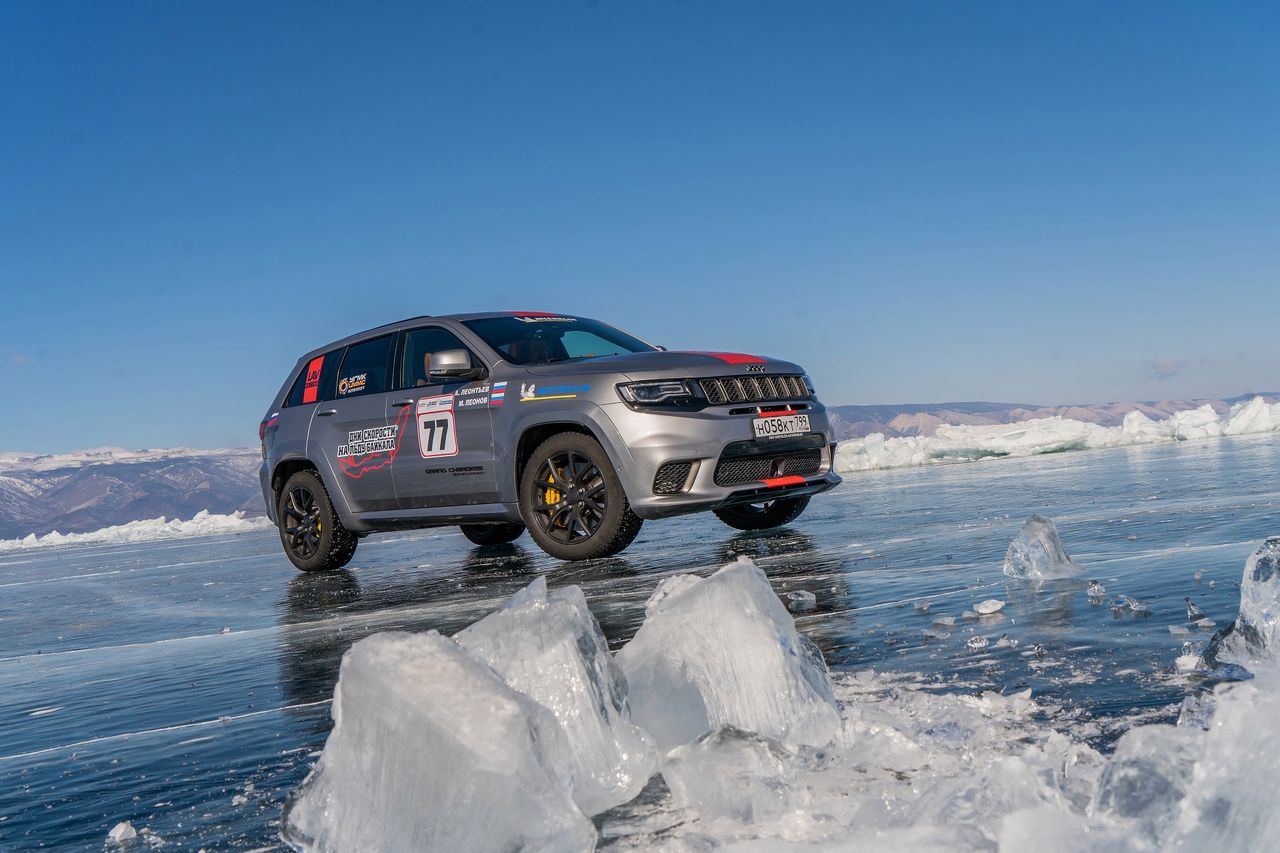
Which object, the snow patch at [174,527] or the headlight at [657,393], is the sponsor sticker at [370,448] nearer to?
the headlight at [657,393]

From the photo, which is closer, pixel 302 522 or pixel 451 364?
pixel 451 364

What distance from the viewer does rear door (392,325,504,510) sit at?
6.43 m

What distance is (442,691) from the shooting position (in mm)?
1488

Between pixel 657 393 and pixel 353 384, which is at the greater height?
pixel 353 384

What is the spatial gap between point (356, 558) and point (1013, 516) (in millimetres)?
5487

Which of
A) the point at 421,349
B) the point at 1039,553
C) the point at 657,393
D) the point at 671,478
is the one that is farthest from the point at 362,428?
the point at 1039,553

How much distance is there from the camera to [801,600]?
12.0 feet

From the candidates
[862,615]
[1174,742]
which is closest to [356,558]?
[862,615]

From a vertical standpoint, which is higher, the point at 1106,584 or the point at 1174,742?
the point at 1174,742

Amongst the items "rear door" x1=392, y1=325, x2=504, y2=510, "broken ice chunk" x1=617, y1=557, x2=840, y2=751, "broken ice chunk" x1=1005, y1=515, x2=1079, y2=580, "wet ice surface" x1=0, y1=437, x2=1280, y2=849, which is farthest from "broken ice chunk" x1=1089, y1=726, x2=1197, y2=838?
"rear door" x1=392, y1=325, x2=504, y2=510

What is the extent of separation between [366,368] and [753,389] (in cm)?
295

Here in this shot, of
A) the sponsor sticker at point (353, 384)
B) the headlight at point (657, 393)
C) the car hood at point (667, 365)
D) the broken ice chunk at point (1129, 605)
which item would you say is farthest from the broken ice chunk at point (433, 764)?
the sponsor sticker at point (353, 384)

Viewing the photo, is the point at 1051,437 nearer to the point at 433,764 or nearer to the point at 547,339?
the point at 547,339

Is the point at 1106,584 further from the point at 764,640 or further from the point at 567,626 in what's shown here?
the point at 567,626
